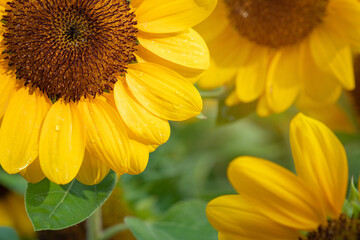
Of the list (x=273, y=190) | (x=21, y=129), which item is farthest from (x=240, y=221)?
(x=21, y=129)

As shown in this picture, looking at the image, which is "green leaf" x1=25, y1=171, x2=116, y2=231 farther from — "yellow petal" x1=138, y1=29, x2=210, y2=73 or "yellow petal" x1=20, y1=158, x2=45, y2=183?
"yellow petal" x1=138, y1=29, x2=210, y2=73

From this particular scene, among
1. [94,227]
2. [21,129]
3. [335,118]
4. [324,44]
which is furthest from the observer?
[335,118]

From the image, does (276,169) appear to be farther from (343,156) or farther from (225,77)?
(225,77)

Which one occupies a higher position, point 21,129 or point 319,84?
point 21,129

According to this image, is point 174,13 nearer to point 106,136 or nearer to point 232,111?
point 106,136

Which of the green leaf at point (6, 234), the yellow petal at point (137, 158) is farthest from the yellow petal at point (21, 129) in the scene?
the green leaf at point (6, 234)

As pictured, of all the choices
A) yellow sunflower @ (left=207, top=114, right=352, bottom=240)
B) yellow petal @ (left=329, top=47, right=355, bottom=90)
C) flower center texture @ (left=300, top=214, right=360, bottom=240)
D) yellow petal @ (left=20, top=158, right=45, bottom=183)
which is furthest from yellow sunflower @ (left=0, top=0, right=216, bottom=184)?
yellow petal @ (left=329, top=47, right=355, bottom=90)

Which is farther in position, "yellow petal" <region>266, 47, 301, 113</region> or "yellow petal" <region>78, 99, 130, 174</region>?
"yellow petal" <region>266, 47, 301, 113</region>
